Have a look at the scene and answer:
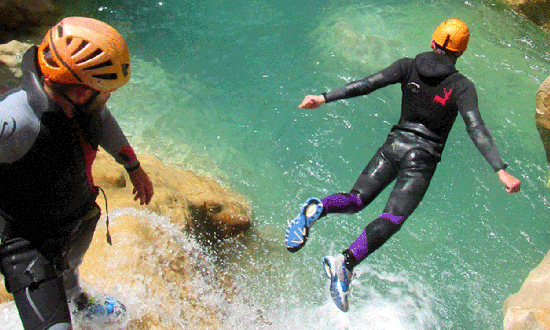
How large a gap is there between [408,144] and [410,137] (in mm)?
81

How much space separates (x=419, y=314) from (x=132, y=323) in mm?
3002

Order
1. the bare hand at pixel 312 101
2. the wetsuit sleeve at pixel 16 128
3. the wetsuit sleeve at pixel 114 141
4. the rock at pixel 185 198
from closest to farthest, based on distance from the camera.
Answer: the wetsuit sleeve at pixel 16 128 < the wetsuit sleeve at pixel 114 141 < the bare hand at pixel 312 101 < the rock at pixel 185 198

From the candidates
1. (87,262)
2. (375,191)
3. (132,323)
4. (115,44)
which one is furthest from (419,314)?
(115,44)

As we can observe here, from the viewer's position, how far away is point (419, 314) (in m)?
4.51

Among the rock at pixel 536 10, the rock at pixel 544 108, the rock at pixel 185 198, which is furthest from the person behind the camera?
the rock at pixel 536 10

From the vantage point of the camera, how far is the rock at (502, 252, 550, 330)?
343 centimetres

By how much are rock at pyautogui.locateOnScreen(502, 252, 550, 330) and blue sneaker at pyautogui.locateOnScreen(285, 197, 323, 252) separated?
194 cm

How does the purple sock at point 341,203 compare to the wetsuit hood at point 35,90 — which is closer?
the wetsuit hood at point 35,90

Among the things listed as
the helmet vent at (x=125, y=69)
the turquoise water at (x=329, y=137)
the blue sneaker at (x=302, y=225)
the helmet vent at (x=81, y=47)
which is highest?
the helmet vent at (x=81, y=47)

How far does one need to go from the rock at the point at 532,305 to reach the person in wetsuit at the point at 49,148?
11.3 feet

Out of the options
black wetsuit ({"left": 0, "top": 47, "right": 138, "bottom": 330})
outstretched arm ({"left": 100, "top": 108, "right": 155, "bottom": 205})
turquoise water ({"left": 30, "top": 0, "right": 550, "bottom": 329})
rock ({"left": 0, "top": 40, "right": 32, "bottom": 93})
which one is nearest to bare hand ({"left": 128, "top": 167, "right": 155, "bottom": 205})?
outstretched arm ({"left": 100, "top": 108, "right": 155, "bottom": 205})

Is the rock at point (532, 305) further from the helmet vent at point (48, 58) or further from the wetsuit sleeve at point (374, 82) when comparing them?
the helmet vent at point (48, 58)

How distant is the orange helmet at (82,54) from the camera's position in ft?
6.73

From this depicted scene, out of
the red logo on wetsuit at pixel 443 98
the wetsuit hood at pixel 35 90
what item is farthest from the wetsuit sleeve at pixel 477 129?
the wetsuit hood at pixel 35 90
